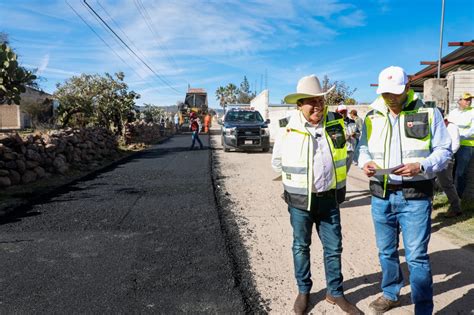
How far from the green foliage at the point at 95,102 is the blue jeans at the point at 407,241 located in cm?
1644

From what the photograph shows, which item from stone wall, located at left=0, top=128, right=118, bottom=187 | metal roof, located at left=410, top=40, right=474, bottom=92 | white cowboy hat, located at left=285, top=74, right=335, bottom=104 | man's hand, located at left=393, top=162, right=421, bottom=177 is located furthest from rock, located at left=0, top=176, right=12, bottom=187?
metal roof, located at left=410, top=40, right=474, bottom=92

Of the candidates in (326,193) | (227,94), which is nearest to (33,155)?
(326,193)

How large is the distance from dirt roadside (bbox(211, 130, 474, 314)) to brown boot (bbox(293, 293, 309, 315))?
3.4 inches

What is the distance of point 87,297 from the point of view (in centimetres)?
325

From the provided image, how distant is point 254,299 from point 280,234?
1.87 meters

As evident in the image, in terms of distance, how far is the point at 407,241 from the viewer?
2.76 m

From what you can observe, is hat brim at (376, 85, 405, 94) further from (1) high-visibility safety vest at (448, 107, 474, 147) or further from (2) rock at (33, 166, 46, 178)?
(2) rock at (33, 166, 46, 178)

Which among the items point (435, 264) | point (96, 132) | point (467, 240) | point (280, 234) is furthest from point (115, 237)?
point (96, 132)

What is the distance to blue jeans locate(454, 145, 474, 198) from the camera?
5.68 meters

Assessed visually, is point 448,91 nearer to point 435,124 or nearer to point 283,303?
point 435,124

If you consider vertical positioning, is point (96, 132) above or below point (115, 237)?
above

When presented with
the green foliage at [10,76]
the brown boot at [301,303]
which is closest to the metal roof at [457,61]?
the brown boot at [301,303]

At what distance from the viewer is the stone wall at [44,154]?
805cm

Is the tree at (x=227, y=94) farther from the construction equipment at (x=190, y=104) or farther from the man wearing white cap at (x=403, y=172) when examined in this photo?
the man wearing white cap at (x=403, y=172)
